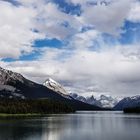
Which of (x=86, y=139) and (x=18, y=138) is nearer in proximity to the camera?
(x=86, y=139)

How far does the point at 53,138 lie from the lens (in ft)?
287

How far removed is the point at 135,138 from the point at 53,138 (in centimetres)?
2072

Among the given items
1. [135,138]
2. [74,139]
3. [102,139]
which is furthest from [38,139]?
[135,138]

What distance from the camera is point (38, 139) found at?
3391 inches

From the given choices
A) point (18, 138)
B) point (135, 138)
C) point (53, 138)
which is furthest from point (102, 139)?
point (18, 138)

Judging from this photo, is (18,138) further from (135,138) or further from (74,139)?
(135,138)

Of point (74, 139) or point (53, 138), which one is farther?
point (53, 138)

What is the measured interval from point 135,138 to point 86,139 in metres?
12.0

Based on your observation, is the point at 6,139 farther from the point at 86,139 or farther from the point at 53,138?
the point at 86,139

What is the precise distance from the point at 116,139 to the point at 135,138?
17.3ft

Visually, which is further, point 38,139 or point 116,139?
point 38,139

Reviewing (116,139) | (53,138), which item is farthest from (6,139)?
(116,139)

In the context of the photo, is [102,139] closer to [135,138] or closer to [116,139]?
[116,139]

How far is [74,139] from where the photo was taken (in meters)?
82.3
